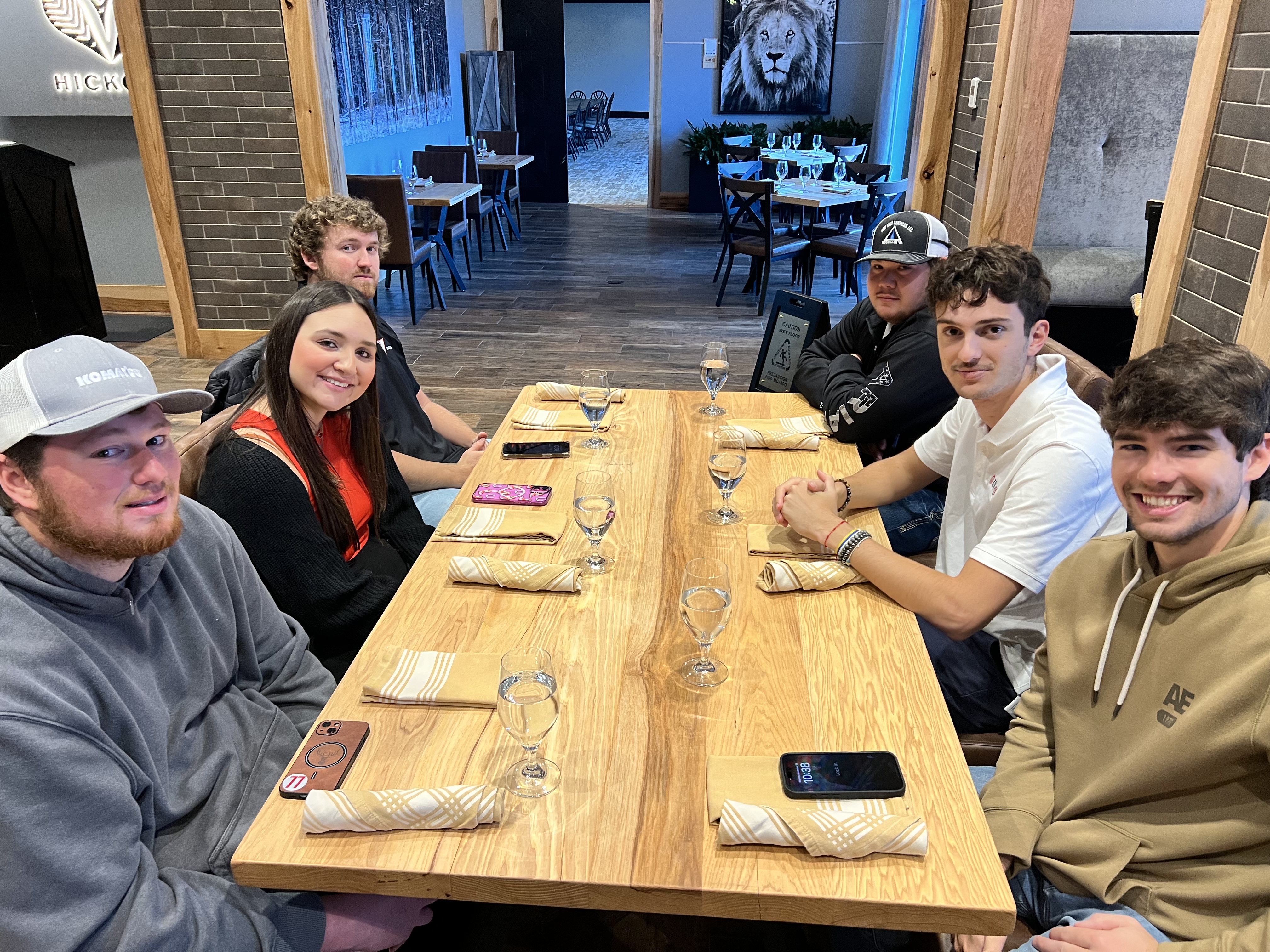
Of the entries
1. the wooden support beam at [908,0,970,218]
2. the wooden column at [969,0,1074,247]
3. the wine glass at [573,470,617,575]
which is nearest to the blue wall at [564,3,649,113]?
the wooden support beam at [908,0,970,218]

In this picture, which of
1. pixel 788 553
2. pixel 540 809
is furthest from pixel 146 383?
pixel 788 553

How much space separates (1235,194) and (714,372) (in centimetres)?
138

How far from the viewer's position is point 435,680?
1432 mm

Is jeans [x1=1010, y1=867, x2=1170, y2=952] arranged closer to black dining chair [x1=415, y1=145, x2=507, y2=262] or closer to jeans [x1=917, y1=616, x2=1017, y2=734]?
jeans [x1=917, y1=616, x2=1017, y2=734]

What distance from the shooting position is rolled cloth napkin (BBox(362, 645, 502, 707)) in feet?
4.61

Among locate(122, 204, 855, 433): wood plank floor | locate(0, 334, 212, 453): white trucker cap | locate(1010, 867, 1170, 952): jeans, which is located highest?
locate(0, 334, 212, 453): white trucker cap

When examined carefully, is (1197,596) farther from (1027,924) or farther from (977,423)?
(977,423)

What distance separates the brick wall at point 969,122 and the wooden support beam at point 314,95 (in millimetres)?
3340

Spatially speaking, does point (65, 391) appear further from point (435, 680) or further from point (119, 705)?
point (435, 680)

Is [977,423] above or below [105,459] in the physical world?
below

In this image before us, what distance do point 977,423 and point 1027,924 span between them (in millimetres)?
1078

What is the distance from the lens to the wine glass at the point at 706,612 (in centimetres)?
142

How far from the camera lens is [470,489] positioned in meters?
2.12

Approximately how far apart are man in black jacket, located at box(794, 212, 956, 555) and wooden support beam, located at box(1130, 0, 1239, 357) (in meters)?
0.57
